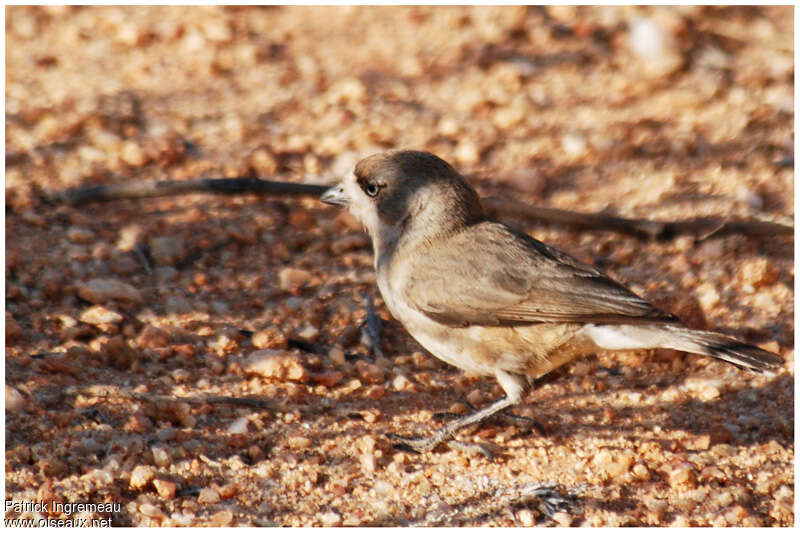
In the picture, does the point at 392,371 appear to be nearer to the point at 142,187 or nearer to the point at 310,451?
the point at 310,451

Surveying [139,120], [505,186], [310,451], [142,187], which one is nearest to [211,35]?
[139,120]

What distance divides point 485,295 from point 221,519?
6.03 ft

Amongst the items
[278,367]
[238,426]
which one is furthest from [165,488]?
[278,367]

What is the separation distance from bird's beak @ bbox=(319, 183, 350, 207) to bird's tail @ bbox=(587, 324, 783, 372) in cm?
170

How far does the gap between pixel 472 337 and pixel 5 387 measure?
2412 millimetres

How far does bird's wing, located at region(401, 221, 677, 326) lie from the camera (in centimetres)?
541

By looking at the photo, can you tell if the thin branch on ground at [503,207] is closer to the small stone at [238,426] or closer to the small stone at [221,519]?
the small stone at [238,426]

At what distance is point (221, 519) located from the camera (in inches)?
183

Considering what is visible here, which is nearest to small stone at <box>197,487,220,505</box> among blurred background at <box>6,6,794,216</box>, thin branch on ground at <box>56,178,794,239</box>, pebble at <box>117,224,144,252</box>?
pebble at <box>117,224,144,252</box>

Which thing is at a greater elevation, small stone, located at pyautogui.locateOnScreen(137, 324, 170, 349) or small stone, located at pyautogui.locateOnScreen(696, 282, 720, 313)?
small stone, located at pyautogui.locateOnScreen(696, 282, 720, 313)

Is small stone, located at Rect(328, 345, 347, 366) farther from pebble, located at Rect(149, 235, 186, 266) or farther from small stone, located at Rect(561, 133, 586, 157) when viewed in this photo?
small stone, located at Rect(561, 133, 586, 157)

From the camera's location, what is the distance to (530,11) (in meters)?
9.12

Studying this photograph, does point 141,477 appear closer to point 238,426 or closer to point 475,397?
point 238,426

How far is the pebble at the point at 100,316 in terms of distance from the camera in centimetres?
592
